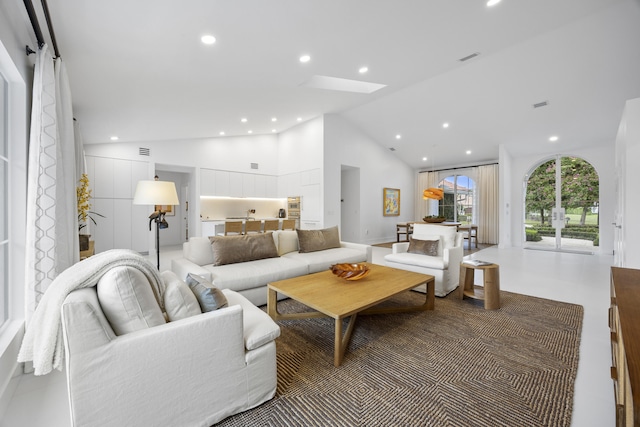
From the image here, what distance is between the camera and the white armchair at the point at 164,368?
115 cm

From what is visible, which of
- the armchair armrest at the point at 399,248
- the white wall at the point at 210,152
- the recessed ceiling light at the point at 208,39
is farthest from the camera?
the white wall at the point at 210,152

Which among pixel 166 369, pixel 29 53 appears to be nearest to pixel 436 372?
pixel 166 369

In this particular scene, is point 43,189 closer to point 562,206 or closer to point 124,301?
point 124,301

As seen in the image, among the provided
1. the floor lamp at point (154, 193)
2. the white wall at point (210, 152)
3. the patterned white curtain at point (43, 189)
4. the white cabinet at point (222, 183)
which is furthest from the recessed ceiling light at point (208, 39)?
the white cabinet at point (222, 183)

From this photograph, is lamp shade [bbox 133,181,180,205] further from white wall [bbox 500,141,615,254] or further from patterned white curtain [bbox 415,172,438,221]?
patterned white curtain [bbox 415,172,438,221]

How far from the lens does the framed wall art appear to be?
8727 millimetres

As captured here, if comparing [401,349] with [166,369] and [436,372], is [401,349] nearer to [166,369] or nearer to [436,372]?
[436,372]

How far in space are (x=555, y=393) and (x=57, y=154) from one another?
A: 377 centimetres

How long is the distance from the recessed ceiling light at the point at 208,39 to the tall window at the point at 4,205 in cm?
155

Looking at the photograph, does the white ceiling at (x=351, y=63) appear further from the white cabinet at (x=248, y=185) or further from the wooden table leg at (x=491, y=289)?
the wooden table leg at (x=491, y=289)

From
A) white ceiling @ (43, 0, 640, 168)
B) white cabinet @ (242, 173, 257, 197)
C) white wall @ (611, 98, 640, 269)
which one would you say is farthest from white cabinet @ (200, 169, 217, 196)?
white wall @ (611, 98, 640, 269)

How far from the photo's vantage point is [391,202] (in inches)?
354

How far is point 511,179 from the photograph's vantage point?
779cm

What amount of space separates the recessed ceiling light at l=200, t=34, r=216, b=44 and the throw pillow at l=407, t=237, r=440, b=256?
3.55m
